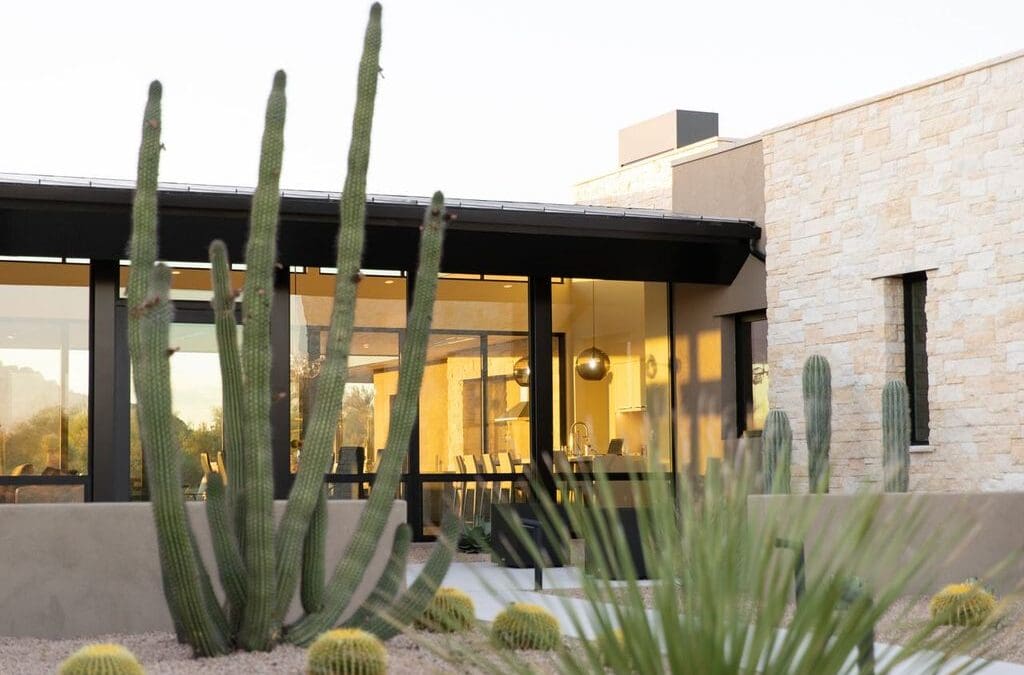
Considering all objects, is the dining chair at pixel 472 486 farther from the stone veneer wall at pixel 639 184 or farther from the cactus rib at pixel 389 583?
the cactus rib at pixel 389 583

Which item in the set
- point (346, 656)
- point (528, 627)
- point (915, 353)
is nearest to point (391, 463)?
point (528, 627)

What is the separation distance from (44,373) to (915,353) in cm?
810

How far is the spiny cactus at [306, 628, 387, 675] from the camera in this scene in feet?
16.5

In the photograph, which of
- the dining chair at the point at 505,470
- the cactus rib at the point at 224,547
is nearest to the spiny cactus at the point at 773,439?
the dining chair at the point at 505,470

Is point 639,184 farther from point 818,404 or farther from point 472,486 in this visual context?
point 818,404

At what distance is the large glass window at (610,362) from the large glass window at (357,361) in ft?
6.34

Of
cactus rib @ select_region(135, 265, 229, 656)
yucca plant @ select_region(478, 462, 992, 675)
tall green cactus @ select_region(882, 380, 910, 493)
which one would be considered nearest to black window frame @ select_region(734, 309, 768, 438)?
tall green cactus @ select_region(882, 380, 910, 493)

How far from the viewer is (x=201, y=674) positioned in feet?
17.3

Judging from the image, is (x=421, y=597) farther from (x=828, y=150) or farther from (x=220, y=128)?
(x=220, y=128)

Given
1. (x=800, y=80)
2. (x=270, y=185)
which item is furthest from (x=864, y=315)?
(x=270, y=185)

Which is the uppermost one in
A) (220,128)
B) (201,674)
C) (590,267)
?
(220,128)

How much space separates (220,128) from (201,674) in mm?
11944

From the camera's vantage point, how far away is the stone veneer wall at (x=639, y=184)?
17.1 metres

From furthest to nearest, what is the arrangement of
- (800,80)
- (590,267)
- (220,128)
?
(800,80) < (220,128) < (590,267)
